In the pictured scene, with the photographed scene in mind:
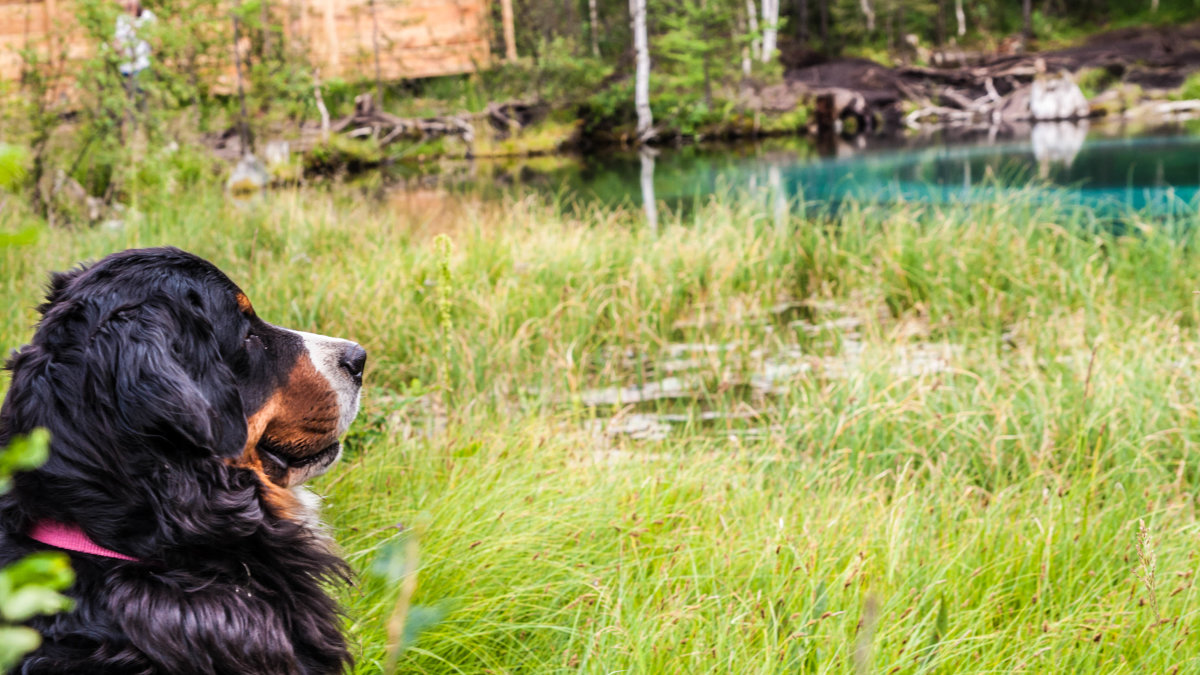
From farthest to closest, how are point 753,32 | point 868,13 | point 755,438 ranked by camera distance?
point 868,13 → point 753,32 → point 755,438

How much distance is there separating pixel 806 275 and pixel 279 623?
5.97 metres

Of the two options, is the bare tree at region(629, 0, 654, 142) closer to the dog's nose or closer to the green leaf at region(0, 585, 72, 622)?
the dog's nose

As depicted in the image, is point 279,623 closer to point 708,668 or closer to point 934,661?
point 708,668

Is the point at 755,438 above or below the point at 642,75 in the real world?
below

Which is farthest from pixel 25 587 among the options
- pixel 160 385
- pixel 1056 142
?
pixel 1056 142

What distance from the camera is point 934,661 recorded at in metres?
2.11

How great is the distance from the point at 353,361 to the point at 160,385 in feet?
1.73

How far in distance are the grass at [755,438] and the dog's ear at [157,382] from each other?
55 cm

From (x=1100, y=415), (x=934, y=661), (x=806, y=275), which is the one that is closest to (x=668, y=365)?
(x=806, y=275)

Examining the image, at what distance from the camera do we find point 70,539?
1.46 metres

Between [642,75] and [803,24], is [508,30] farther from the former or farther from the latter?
[803,24]

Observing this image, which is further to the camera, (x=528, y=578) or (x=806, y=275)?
(x=806, y=275)

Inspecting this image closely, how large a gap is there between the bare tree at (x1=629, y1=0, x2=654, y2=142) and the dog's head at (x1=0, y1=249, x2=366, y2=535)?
20430 millimetres

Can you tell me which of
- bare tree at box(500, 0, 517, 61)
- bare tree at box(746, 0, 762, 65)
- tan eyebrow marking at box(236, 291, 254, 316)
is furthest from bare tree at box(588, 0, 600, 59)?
tan eyebrow marking at box(236, 291, 254, 316)
